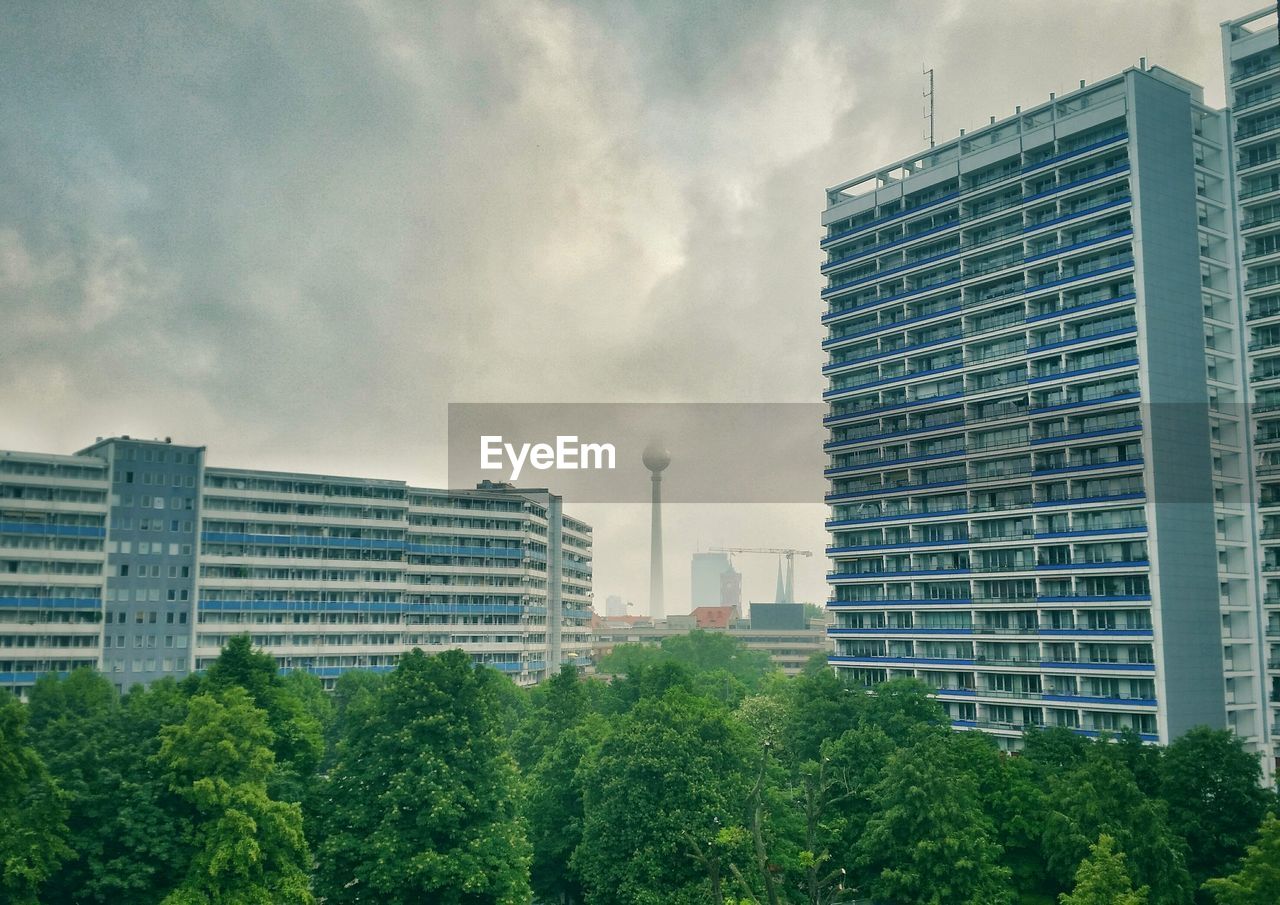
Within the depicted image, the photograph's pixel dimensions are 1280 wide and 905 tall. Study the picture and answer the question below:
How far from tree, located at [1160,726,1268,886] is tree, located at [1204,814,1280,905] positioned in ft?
26.8

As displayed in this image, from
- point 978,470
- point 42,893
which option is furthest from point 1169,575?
point 42,893

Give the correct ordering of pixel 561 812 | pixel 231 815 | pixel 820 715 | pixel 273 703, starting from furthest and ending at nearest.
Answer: pixel 820 715
pixel 273 703
pixel 561 812
pixel 231 815

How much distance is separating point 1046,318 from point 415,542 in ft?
307

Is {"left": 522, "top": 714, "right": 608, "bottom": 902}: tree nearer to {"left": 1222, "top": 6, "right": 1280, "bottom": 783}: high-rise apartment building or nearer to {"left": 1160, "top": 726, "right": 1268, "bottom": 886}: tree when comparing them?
{"left": 1160, "top": 726, "right": 1268, "bottom": 886}: tree

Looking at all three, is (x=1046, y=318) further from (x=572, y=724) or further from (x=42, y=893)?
(x=42, y=893)

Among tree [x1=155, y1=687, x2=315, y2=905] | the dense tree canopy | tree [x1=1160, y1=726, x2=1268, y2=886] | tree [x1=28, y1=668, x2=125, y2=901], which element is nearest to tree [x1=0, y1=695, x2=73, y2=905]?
the dense tree canopy

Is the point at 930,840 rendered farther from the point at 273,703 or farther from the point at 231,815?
the point at 273,703

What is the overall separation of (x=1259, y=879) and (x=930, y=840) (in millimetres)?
14226

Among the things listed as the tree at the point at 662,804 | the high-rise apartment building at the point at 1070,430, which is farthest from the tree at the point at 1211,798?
the high-rise apartment building at the point at 1070,430

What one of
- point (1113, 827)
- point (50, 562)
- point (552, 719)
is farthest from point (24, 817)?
point (50, 562)

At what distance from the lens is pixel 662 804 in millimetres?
53562

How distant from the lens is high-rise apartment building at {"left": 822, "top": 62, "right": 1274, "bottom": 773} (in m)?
88.7

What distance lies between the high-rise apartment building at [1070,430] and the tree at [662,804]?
148 feet

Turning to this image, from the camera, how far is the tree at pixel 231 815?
1795 inches
